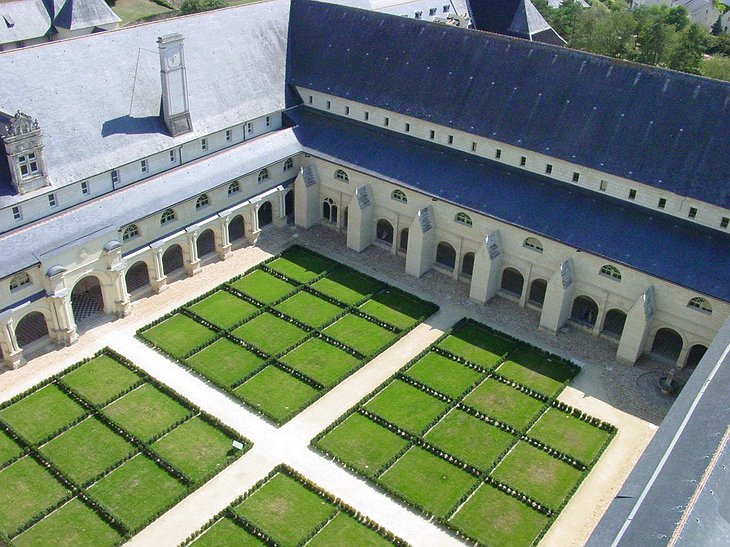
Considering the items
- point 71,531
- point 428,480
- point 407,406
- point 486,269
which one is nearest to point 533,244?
point 486,269

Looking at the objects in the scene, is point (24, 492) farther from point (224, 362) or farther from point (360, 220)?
point (360, 220)

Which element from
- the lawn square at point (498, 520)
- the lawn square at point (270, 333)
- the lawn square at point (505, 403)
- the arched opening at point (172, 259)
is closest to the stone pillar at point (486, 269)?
the lawn square at point (505, 403)

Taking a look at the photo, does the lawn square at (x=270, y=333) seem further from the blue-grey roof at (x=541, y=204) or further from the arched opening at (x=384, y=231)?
the blue-grey roof at (x=541, y=204)

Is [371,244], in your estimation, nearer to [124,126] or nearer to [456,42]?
[456,42]

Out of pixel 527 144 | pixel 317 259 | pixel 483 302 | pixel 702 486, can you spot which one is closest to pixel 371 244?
pixel 317 259

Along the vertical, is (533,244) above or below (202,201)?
below

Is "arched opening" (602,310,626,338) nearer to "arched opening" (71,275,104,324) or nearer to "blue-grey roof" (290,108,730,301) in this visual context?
"blue-grey roof" (290,108,730,301)
